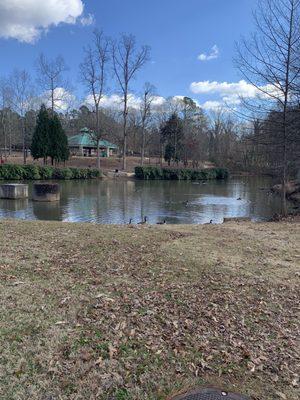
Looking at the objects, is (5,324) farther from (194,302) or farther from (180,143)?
(180,143)

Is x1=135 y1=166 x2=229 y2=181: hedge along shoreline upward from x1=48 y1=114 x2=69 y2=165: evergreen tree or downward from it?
downward

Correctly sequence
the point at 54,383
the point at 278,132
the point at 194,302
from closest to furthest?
the point at 54,383, the point at 194,302, the point at 278,132

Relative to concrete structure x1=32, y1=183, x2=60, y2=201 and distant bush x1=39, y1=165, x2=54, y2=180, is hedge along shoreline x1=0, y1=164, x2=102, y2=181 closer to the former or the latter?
distant bush x1=39, y1=165, x2=54, y2=180

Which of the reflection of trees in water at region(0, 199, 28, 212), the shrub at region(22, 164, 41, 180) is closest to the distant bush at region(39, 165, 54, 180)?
the shrub at region(22, 164, 41, 180)

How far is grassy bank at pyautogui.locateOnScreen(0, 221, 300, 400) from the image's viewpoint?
306 cm

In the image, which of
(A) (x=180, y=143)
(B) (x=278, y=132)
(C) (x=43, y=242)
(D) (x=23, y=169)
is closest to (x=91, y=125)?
(A) (x=180, y=143)

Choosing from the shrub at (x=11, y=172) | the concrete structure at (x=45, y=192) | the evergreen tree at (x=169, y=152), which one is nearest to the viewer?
the concrete structure at (x=45, y=192)

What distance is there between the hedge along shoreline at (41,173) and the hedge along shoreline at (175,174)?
5875 mm

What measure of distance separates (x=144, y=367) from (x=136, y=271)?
7.93ft

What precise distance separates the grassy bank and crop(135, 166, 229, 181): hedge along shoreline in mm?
42191

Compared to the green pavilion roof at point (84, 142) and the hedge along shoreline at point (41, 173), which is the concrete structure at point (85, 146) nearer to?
the green pavilion roof at point (84, 142)

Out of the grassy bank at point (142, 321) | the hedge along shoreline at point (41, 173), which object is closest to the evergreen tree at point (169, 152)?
the hedge along shoreline at point (41, 173)

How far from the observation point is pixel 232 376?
3229 millimetres

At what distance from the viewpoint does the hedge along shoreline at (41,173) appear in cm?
3866
